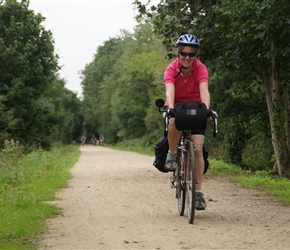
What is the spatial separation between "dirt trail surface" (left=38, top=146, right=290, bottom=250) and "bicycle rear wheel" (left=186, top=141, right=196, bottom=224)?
0.17 m

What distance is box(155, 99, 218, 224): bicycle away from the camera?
8.24 m

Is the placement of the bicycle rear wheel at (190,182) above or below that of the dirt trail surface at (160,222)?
above

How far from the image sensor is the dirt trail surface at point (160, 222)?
693cm

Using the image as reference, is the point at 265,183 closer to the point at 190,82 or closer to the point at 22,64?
the point at 190,82

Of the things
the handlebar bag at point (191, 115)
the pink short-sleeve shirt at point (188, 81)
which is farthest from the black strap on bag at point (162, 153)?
the handlebar bag at point (191, 115)

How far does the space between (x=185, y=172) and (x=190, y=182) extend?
1.02 ft

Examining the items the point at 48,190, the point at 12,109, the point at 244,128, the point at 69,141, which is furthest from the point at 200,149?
the point at 69,141

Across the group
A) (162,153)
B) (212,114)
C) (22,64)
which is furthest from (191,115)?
(22,64)

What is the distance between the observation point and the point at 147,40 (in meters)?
68.8

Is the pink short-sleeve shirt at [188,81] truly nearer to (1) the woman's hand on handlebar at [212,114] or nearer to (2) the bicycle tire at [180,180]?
(1) the woman's hand on handlebar at [212,114]

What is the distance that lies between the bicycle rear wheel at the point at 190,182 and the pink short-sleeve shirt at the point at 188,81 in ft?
1.93

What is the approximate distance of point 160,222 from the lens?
8422mm

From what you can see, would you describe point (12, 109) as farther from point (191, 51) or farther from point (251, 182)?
point (191, 51)

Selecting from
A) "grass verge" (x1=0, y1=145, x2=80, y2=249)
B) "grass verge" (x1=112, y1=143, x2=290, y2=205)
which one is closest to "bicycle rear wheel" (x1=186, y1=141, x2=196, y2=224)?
"grass verge" (x1=0, y1=145, x2=80, y2=249)
